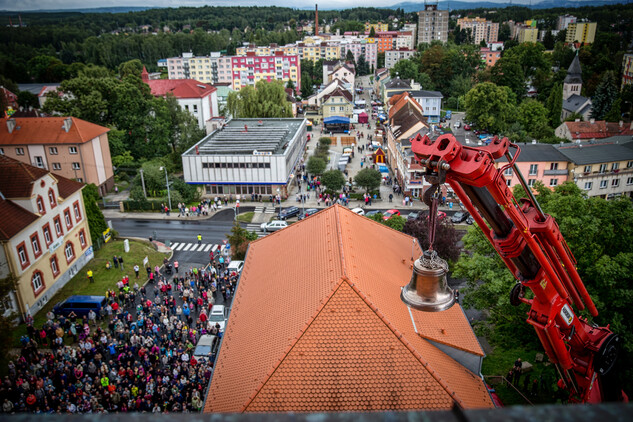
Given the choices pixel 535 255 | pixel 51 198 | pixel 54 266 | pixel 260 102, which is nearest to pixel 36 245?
pixel 54 266

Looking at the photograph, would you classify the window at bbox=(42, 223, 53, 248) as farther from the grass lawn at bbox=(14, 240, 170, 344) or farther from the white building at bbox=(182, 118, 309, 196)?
the white building at bbox=(182, 118, 309, 196)

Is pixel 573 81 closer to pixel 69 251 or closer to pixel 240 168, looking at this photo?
pixel 240 168

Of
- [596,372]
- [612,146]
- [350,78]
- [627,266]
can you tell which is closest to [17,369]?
[596,372]

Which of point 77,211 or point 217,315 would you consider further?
point 77,211

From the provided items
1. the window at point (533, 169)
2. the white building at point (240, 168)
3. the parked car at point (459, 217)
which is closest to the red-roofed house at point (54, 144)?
the white building at point (240, 168)

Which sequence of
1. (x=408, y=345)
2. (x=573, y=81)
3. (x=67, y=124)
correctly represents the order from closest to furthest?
1. (x=408, y=345)
2. (x=67, y=124)
3. (x=573, y=81)

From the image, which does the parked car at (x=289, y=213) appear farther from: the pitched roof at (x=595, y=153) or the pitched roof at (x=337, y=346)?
the pitched roof at (x=595, y=153)

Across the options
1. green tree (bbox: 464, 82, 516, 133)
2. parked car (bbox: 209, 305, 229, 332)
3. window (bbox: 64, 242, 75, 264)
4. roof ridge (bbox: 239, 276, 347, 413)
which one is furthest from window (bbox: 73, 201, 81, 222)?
green tree (bbox: 464, 82, 516, 133)
